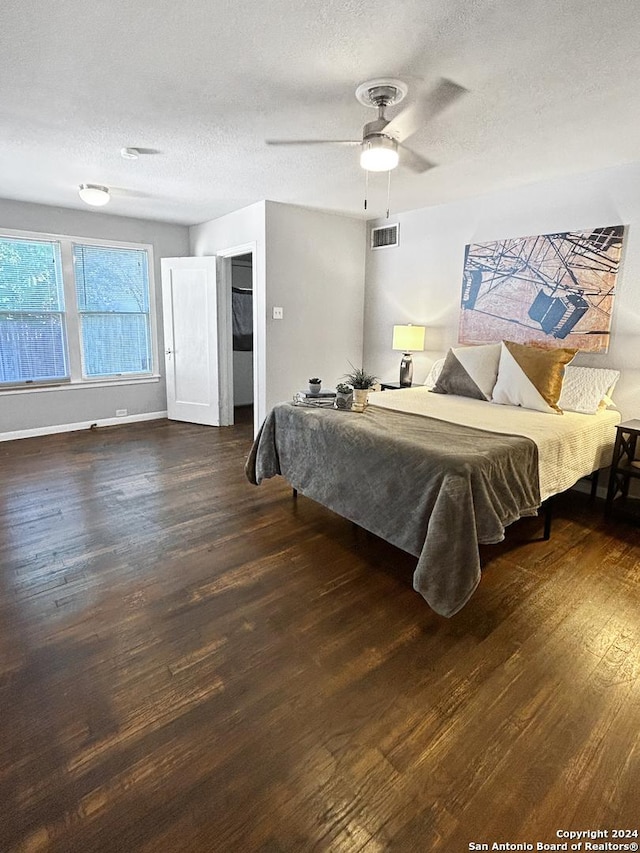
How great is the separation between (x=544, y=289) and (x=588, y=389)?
38.2 inches

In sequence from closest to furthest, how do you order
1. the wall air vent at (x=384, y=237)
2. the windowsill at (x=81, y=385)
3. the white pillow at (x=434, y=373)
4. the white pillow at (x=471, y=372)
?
the white pillow at (x=471, y=372)
the white pillow at (x=434, y=373)
the windowsill at (x=81, y=385)
the wall air vent at (x=384, y=237)

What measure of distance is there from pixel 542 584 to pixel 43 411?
5.11 m

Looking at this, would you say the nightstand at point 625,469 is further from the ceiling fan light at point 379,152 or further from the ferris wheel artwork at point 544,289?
the ceiling fan light at point 379,152

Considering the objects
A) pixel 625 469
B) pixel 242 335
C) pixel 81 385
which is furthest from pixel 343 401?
pixel 242 335

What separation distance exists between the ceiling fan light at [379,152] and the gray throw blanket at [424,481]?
1393 millimetres

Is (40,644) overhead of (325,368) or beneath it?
beneath

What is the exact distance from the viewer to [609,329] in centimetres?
346

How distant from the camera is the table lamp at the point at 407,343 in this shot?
4.61 metres

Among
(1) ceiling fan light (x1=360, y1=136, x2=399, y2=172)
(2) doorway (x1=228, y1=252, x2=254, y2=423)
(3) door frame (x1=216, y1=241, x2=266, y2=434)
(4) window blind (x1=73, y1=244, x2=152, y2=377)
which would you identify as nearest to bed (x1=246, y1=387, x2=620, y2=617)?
(1) ceiling fan light (x1=360, y1=136, x2=399, y2=172)

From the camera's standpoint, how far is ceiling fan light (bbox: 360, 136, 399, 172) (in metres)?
2.29

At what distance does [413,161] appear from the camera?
324 cm

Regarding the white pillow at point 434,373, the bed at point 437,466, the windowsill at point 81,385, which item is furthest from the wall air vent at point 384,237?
the windowsill at point 81,385

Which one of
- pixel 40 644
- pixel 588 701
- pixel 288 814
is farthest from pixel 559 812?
pixel 40 644

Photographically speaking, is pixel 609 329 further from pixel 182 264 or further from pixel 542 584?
pixel 182 264
